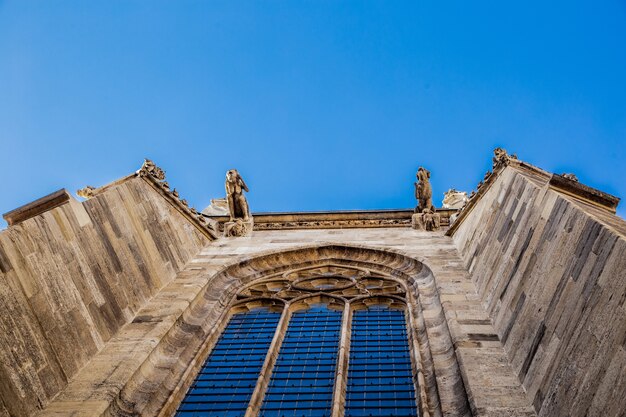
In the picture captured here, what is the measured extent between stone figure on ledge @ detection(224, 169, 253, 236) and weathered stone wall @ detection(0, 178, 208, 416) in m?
3.15

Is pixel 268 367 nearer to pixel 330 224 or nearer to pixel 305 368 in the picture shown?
pixel 305 368

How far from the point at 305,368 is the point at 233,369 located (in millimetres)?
882

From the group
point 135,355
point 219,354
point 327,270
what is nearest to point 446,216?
point 327,270

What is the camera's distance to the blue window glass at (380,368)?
636cm

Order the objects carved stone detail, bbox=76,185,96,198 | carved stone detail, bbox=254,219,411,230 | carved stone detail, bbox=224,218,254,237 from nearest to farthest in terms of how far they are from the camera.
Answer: carved stone detail, bbox=76,185,96,198 < carved stone detail, bbox=224,218,254,237 < carved stone detail, bbox=254,219,411,230

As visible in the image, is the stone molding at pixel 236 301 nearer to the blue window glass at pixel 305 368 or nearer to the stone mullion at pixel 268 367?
the stone mullion at pixel 268 367

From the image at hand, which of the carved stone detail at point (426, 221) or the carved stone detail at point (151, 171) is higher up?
the carved stone detail at point (151, 171)

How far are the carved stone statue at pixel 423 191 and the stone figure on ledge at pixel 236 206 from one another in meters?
3.74

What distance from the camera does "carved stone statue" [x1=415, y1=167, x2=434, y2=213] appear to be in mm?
13469

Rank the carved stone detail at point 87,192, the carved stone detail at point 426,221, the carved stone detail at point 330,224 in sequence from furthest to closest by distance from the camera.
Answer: the carved stone detail at point 330,224
the carved stone detail at point 426,221
the carved stone detail at point 87,192

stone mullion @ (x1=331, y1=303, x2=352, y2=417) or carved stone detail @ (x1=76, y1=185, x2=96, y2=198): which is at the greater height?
carved stone detail @ (x1=76, y1=185, x2=96, y2=198)

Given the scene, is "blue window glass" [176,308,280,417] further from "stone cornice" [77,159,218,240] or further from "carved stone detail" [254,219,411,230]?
"carved stone detail" [254,219,411,230]

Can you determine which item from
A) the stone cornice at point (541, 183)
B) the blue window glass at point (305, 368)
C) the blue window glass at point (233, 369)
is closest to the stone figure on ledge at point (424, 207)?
the stone cornice at point (541, 183)

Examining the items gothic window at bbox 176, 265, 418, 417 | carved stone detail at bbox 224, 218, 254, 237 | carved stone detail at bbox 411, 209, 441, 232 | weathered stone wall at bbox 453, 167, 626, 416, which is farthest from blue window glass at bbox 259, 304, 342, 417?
carved stone detail at bbox 411, 209, 441, 232
